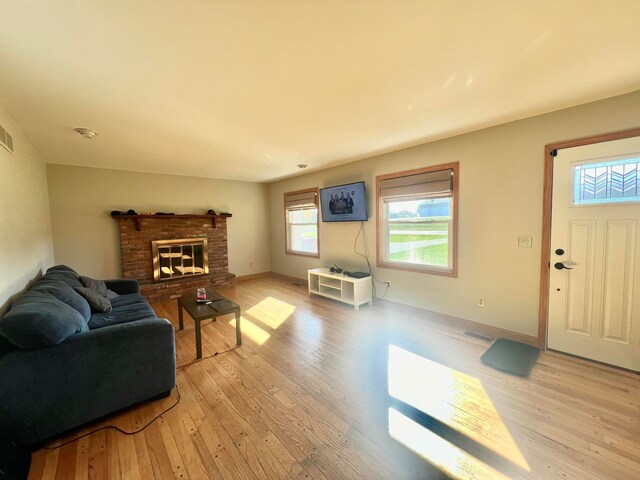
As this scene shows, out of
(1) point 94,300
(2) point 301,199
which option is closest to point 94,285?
(1) point 94,300

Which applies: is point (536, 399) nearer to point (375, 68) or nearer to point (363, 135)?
point (375, 68)

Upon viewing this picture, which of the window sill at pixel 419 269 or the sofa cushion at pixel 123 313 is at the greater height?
the window sill at pixel 419 269

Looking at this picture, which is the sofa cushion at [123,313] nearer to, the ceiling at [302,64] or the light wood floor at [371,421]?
the light wood floor at [371,421]

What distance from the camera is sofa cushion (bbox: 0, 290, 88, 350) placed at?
1.51 metres

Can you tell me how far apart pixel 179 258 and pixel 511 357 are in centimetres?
536

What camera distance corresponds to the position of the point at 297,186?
18.5 ft

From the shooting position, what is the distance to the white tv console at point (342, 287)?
399cm

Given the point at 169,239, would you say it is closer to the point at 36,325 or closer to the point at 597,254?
the point at 36,325

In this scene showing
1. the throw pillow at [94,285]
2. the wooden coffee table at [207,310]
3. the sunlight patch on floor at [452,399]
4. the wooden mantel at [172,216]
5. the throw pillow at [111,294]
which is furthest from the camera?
the wooden mantel at [172,216]

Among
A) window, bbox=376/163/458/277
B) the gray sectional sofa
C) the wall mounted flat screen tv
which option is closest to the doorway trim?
window, bbox=376/163/458/277

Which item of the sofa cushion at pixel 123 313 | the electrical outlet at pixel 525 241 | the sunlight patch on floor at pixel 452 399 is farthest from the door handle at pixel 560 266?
the sofa cushion at pixel 123 313

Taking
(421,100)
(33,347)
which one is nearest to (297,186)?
(421,100)

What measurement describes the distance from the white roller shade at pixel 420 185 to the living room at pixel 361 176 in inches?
5.6

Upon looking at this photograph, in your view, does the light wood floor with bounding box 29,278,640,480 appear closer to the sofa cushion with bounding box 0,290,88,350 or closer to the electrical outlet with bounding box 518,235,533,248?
the sofa cushion with bounding box 0,290,88,350
